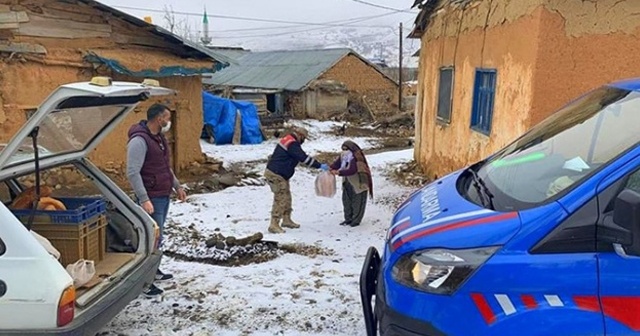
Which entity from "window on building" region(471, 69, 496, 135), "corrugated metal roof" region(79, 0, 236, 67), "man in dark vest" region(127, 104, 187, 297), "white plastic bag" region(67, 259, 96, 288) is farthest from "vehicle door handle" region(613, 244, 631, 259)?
"corrugated metal roof" region(79, 0, 236, 67)

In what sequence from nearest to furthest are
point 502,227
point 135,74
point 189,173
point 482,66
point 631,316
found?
point 631,316 → point 502,227 → point 482,66 → point 135,74 → point 189,173

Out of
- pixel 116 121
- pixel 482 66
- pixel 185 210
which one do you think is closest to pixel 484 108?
pixel 482 66

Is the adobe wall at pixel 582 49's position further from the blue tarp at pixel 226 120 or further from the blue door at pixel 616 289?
the blue tarp at pixel 226 120

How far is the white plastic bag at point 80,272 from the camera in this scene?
12.0 ft

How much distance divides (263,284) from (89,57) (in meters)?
8.32

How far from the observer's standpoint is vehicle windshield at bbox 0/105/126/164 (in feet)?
11.9

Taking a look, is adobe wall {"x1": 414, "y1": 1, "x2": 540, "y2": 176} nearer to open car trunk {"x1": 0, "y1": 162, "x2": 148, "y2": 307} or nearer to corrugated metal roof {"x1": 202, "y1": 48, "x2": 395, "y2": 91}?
open car trunk {"x1": 0, "y1": 162, "x2": 148, "y2": 307}

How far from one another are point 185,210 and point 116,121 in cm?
490

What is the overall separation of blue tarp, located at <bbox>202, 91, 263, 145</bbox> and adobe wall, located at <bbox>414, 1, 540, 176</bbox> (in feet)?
27.1

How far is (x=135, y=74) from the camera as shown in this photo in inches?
455

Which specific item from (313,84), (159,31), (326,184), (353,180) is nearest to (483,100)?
(353,180)

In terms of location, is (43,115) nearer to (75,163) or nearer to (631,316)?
(75,163)

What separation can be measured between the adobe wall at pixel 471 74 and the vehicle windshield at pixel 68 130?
5.15m

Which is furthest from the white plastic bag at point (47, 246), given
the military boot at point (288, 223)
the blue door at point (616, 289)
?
the military boot at point (288, 223)
